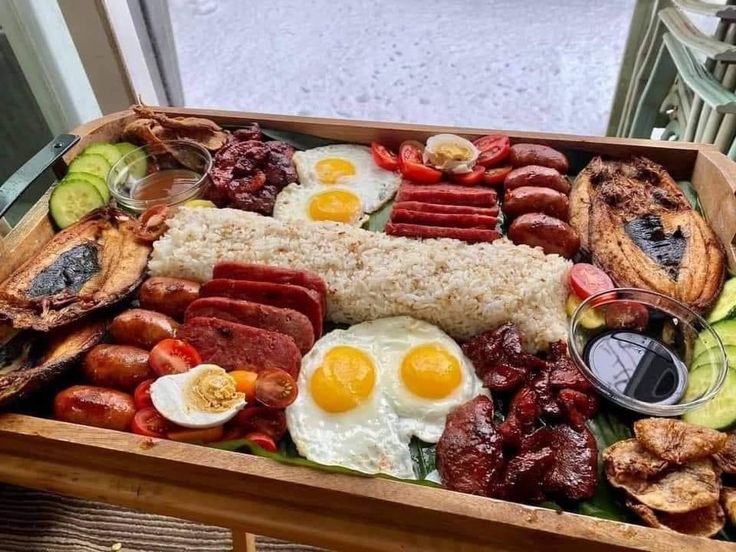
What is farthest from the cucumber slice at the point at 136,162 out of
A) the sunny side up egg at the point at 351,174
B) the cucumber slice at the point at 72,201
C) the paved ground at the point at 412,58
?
the paved ground at the point at 412,58

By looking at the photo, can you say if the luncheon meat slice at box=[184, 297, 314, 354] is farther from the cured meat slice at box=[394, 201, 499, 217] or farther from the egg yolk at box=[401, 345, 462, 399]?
the cured meat slice at box=[394, 201, 499, 217]

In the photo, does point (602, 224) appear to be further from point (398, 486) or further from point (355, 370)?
point (398, 486)

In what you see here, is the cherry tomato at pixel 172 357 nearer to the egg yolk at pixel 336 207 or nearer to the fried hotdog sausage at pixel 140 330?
the fried hotdog sausage at pixel 140 330

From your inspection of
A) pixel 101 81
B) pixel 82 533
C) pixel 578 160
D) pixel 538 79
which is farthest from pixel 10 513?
pixel 538 79

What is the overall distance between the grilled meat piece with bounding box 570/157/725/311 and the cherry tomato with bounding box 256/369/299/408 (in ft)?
4.76

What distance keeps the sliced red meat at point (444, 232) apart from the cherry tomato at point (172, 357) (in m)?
1.07

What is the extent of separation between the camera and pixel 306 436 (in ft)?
7.08

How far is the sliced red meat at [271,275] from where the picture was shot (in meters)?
2.51

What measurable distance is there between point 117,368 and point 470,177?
1877 mm

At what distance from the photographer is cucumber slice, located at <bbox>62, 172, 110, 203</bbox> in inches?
119

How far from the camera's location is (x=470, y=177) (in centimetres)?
308

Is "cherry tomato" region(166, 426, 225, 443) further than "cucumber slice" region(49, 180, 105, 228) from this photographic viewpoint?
No

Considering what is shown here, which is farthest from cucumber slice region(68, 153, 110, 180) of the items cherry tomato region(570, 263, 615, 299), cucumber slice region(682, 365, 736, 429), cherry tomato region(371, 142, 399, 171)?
cucumber slice region(682, 365, 736, 429)

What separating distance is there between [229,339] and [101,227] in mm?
1001
